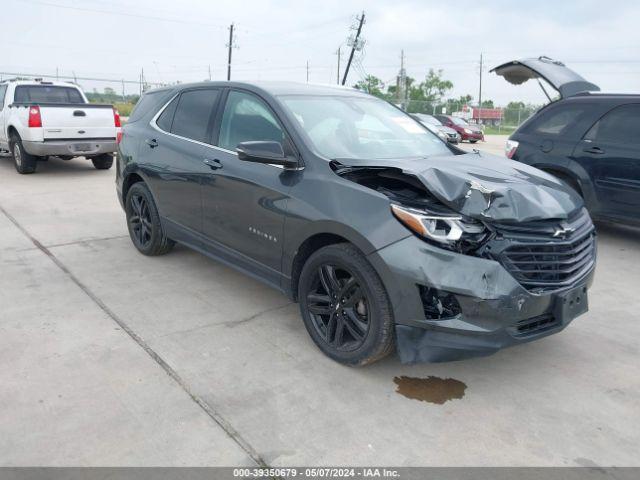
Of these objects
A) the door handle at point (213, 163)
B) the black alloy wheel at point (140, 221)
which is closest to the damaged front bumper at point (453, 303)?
the door handle at point (213, 163)

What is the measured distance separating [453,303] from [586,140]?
454 cm

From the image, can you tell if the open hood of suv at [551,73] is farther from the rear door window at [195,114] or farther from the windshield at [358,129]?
the rear door window at [195,114]

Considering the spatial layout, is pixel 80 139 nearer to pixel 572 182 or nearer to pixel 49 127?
pixel 49 127

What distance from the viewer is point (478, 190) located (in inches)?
116

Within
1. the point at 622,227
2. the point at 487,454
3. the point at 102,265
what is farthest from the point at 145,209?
the point at 622,227

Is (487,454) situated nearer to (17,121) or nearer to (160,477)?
(160,477)

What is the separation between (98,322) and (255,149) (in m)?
1.72

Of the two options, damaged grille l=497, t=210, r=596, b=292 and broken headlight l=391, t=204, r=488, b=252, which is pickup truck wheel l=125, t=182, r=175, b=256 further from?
damaged grille l=497, t=210, r=596, b=292

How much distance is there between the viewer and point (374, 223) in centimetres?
289

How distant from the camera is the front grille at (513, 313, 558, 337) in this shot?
282cm

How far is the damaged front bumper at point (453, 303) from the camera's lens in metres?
2.68

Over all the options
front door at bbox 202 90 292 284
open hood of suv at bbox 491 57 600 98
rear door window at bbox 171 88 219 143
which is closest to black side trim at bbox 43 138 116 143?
rear door window at bbox 171 88 219 143

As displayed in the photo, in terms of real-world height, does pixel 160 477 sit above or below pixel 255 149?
below

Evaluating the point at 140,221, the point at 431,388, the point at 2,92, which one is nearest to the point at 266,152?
the point at 431,388
